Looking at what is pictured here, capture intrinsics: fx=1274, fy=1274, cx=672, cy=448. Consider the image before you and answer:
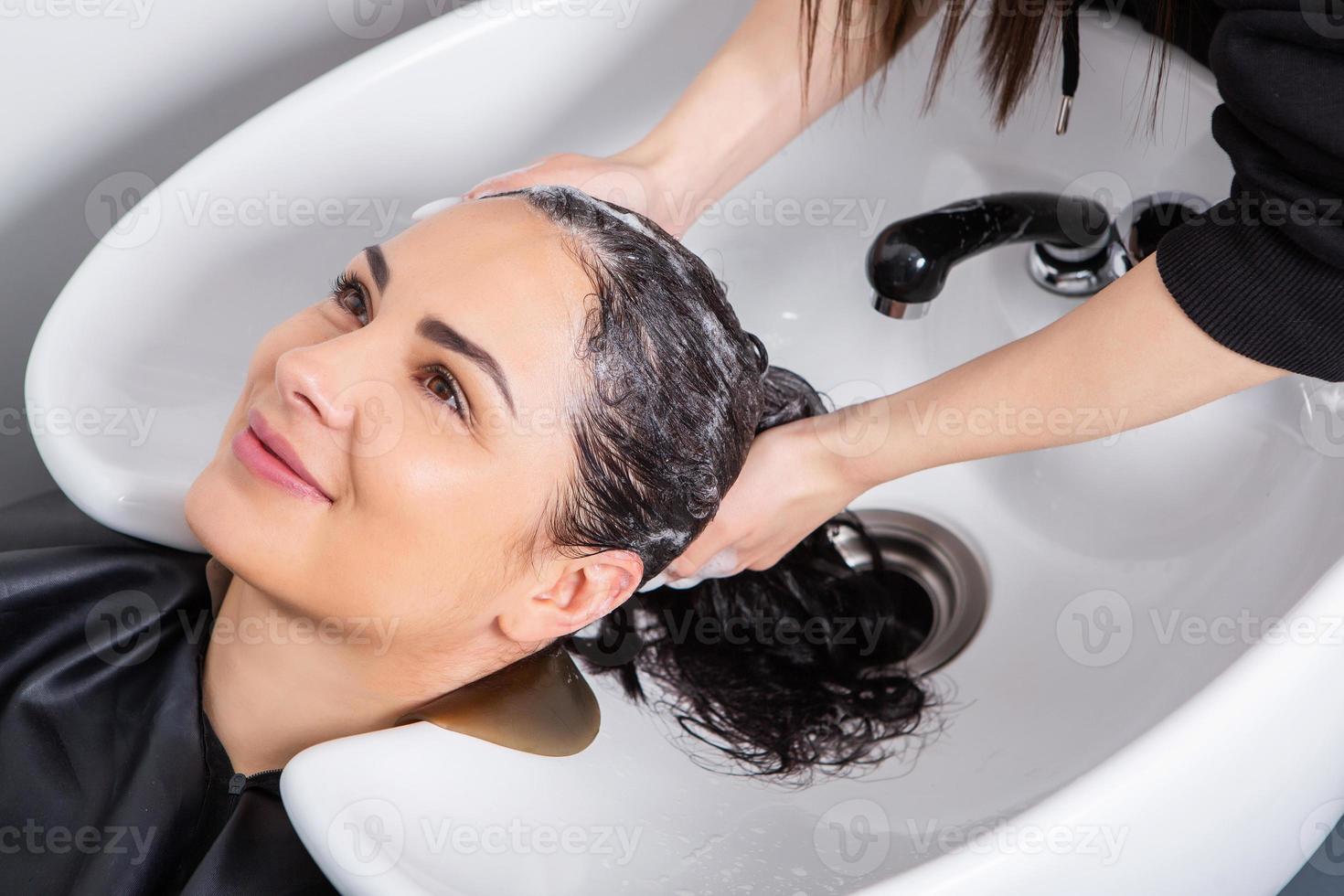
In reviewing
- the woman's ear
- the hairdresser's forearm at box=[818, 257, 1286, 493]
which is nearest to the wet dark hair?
the woman's ear

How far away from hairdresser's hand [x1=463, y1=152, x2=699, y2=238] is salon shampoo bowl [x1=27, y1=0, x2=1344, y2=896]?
0.21 meters

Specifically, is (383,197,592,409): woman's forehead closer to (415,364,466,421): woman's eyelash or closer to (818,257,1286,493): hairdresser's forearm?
(415,364,466,421): woman's eyelash

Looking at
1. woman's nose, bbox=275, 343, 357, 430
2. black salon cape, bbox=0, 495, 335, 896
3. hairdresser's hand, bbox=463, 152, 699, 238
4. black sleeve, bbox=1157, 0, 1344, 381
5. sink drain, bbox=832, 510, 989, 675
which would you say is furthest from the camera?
sink drain, bbox=832, 510, 989, 675

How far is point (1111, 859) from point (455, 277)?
2.01 ft

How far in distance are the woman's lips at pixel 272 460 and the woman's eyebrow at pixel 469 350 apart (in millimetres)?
143

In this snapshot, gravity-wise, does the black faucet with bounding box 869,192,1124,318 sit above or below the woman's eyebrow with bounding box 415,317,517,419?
below

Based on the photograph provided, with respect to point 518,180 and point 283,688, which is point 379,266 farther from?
point 283,688

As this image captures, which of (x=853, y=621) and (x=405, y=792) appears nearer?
(x=405, y=792)

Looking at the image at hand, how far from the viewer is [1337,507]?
1.01m

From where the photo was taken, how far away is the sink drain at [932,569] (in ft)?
4.26

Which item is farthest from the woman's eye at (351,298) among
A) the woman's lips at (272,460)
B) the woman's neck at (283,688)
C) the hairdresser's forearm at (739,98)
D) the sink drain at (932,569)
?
the sink drain at (932,569)

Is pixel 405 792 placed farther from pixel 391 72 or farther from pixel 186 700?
pixel 391 72

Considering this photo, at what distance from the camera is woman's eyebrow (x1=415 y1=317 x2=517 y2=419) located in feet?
3.03

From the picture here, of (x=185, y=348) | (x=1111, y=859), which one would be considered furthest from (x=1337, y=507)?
(x=185, y=348)
